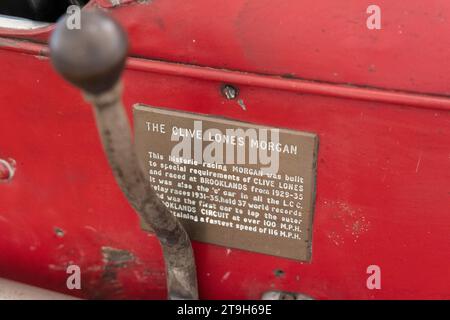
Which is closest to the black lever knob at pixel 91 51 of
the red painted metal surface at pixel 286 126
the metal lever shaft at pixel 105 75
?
the metal lever shaft at pixel 105 75

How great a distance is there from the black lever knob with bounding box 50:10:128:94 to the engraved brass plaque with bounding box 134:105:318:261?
1.22ft

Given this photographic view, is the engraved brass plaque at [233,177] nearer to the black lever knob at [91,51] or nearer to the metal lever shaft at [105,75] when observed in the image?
the metal lever shaft at [105,75]

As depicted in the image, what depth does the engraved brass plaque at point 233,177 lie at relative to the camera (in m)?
1.16

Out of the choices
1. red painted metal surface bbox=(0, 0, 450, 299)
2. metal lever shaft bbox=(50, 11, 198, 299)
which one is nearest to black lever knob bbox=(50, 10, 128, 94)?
metal lever shaft bbox=(50, 11, 198, 299)

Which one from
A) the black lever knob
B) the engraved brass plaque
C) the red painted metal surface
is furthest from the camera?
the engraved brass plaque

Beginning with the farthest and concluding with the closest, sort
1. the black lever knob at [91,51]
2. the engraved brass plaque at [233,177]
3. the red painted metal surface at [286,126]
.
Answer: the engraved brass plaque at [233,177]
the red painted metal surface at [286,126]
the black lever knob at [91,51]

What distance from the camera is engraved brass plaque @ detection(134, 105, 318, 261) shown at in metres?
1.16

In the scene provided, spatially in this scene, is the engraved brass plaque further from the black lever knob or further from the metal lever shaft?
the black lever knob

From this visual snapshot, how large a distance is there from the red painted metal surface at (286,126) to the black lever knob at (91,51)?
1.01ft

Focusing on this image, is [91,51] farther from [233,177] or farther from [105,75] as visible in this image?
[233,177]

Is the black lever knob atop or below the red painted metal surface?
atop

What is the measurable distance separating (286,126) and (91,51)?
0.43 m

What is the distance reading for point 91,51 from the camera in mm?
801

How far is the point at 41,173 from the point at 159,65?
1.22 ft
